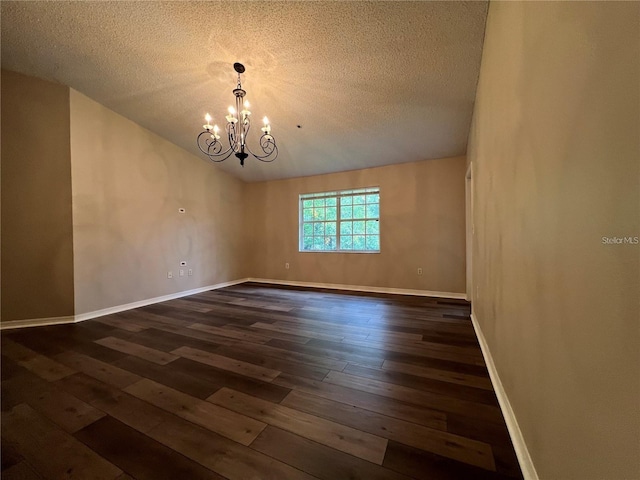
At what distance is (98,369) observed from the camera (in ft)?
6.16

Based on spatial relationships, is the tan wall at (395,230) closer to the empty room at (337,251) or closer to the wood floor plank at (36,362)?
the empty room at (337,251)

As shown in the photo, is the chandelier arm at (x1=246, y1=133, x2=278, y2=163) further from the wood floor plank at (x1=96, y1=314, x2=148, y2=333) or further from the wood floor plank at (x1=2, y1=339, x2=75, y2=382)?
the wood floor plank at (x1=2, y1=339, x2=75, y2=382)

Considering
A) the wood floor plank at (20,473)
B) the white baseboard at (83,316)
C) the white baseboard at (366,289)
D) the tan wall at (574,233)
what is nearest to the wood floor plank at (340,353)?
the tan wall at (574,233)

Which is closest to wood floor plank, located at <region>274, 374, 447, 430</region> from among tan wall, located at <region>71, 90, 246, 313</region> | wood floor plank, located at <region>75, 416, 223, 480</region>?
wood floor plank, located at <region>75, 416, 223, 480</region>

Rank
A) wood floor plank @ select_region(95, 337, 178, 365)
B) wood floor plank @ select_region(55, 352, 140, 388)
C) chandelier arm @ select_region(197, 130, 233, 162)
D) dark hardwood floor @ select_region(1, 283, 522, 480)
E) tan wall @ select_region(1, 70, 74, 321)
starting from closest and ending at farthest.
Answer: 1. dark hardwood floor @ select_region(1, 283, 522, 480)
2. wood floor plank @ select_region(55, 352, 140, 388)
3. wood floor plank @ select_region(95, 337, 178, 365)
4. tan wall @ select_region(1, 70, 74, 321)
5. chandelier arm @ select_region(197, 130, 233, 162)

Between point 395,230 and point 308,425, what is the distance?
12.0 ft

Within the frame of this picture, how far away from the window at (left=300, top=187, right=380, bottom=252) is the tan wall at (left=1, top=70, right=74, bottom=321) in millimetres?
3708

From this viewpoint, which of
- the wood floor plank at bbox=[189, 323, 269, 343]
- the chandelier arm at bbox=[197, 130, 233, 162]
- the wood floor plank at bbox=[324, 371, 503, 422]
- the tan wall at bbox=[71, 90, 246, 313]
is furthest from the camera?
the chandelier arm at bbox=[197, 130, 233, 162]

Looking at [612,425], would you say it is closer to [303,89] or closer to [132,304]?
[303,89]

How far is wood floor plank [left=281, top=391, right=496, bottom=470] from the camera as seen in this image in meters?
1.11

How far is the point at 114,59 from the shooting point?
2.53m

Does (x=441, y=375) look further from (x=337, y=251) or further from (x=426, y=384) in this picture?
(x=337, y=251)

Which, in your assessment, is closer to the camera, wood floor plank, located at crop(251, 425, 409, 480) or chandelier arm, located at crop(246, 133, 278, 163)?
wood floor plank, located at crop(251, 425, 409, 480)

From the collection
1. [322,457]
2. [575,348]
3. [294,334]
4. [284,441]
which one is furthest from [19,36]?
[575,348]
